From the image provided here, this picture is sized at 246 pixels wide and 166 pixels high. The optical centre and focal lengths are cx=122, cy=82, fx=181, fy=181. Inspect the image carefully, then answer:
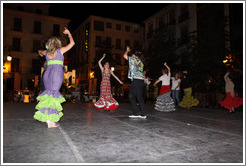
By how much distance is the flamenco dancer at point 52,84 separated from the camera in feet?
11.7

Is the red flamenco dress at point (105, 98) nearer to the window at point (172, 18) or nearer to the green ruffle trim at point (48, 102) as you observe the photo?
the green ruffle trim at point (48, 102)

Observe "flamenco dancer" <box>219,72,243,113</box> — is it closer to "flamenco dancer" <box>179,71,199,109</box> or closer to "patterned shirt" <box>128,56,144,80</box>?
"flamenco dancer" <box>179,71,199,109</box>

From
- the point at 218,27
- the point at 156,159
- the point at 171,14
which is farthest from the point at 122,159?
the point at 171,14

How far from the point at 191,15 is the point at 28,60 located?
81.8 feet

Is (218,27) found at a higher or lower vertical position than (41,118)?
higher

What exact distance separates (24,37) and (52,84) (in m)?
29.6

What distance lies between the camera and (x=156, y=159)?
1932 mm

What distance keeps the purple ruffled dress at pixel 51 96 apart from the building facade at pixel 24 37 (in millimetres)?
25714

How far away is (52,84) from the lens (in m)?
3.69

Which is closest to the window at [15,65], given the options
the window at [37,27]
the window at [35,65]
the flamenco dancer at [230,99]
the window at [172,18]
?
the window at [35,65]

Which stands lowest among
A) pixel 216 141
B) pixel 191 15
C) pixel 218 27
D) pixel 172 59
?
pixel 216 141

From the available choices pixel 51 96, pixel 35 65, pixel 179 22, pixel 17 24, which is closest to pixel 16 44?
pixel 17 24

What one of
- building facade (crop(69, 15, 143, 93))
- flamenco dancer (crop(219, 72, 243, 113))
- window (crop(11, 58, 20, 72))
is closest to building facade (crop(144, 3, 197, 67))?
building facade (crop(69, 15, 143, 93))

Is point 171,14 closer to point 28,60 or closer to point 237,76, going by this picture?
point 237,76
